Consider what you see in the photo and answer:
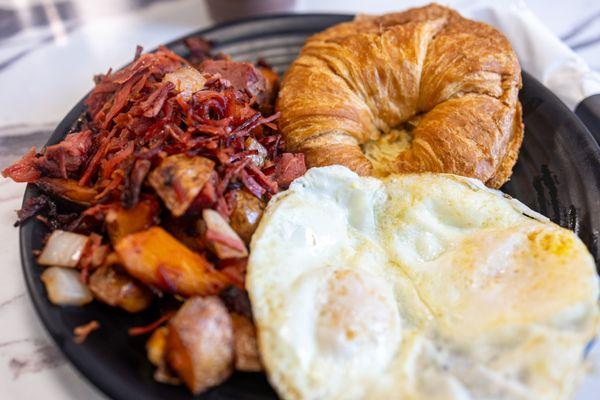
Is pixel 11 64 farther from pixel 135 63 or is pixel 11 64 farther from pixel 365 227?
pixel 365 227

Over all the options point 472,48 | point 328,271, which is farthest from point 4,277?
point 472,48

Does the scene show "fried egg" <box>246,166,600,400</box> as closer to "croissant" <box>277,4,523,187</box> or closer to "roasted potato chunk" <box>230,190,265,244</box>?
"roasted potato chunk" <box>230,190,265,244</box>

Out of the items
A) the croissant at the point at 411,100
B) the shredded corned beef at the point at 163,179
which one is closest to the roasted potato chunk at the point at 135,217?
the shredded corned beef at the point at 163,179

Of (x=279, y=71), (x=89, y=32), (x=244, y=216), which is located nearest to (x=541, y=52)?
(x=279, y=71)

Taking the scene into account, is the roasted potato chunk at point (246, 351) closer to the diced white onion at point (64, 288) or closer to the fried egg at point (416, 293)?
the fried egg at point (416, 293)

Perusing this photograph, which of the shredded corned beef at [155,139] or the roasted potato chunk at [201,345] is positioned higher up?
the shredded corned beef at [155,139]

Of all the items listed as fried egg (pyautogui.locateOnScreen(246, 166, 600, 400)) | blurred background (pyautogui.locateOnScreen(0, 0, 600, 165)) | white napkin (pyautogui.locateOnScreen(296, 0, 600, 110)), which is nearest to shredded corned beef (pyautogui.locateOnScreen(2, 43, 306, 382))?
fried egg (pyautogui.locateOnScreen(246, 166, 600, 400))
